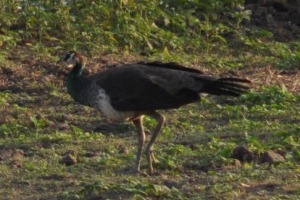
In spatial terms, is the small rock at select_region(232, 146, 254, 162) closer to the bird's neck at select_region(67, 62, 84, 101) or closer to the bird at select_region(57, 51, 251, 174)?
the bird at select_region(57, 51, 251, 174)

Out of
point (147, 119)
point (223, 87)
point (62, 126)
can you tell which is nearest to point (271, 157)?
point (223, 87)

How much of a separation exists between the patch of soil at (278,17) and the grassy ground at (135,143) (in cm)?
149

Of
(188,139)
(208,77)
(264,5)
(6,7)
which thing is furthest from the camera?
(264,5)

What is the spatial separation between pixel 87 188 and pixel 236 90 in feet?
5.11

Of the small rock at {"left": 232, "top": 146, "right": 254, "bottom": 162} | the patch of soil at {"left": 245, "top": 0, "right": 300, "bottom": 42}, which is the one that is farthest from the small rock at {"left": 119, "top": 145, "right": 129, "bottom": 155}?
the patch of soil at {"left": 245, "top": 0, "right": 300, "bottom": 42}

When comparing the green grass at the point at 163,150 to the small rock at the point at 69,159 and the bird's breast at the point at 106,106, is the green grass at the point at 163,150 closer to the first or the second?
the small rock at the point at 69,159

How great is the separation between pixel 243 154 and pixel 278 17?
19.3ft

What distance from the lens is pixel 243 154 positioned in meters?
9.12

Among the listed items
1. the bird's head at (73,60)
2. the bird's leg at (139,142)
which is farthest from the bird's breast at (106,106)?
the bird's head at (73,60)

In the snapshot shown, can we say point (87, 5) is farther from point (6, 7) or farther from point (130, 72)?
point (130, 72)

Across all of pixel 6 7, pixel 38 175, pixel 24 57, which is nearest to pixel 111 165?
pixel 38 175

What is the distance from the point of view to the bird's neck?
9.38m

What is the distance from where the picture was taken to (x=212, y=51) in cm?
1363

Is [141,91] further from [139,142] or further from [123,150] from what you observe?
[123,150]
